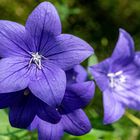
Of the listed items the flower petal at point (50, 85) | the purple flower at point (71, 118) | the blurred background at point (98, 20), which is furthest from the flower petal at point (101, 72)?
the blurred background at point (98, 20)

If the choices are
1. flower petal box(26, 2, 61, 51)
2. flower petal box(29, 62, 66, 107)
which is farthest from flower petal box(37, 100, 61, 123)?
flower petal box(26, 2, 61, 51)

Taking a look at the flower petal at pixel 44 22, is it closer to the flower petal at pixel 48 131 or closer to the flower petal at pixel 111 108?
the flower petal at pixel 48 131

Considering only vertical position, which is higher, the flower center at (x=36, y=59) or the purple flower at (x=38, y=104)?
the flower center at (x=36, y=59)

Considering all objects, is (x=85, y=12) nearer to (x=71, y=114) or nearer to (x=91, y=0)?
(x=91, y=0)

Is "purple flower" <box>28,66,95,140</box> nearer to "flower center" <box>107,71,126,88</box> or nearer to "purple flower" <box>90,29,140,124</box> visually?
"purple flower" <box>90,29,140,124</box>

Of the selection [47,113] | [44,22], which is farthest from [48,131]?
[44,22]

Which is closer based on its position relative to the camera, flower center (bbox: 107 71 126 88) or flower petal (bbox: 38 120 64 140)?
flower petal (bbox: 38 120 64 140)
